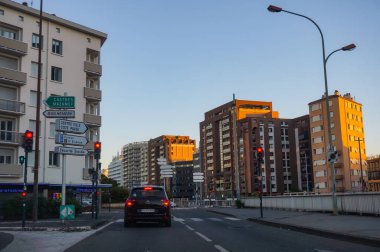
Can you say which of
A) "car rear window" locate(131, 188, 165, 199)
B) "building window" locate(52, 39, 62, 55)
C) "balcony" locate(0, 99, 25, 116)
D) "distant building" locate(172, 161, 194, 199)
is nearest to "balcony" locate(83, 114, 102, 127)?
"balcony" locate(0, 99, 25, 116)

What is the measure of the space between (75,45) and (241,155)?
3707 inches

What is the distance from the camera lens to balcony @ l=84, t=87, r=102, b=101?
48.0 m

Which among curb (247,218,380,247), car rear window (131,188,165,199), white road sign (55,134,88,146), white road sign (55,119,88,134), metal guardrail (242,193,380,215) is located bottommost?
curb (247,218,380,247)

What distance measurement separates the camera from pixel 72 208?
55.1 feet

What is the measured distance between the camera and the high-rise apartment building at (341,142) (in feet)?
299

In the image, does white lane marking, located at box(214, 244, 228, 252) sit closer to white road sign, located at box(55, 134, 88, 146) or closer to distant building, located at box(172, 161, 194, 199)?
white road sign, located at box(55, 134, 88, 146)

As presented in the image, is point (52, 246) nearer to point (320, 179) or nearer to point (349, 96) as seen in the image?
point (320, 179)

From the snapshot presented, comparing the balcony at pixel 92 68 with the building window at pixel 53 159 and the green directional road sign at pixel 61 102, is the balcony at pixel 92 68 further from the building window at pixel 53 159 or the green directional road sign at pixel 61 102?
the green directional road sign at pixel 61 102

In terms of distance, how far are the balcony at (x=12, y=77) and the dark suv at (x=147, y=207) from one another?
29078mm

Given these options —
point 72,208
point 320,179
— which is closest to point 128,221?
point 72,208

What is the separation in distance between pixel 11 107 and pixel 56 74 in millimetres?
6615

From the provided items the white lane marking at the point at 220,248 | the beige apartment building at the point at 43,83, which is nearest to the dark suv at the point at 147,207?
the white lane marking at the point at 220,248

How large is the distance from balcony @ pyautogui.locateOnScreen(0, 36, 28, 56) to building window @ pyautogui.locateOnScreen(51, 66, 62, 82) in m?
3.62

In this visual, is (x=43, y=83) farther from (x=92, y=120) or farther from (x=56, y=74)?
(x=92, y=120)
